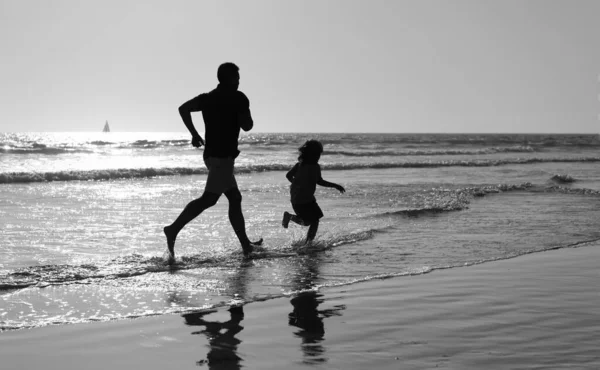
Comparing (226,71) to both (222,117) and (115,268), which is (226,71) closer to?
(222,117)

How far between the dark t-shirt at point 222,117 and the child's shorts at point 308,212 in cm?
174

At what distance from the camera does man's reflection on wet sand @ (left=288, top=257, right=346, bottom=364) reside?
A: 3.39m

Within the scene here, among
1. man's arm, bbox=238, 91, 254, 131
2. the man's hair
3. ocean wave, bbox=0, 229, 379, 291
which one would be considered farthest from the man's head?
ocean wave, bbox=0, 229, 379, 291

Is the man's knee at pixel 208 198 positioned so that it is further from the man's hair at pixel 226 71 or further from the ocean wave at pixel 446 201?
the ocean wave at pixel 446 201

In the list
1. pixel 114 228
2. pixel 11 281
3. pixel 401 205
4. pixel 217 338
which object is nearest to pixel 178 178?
pixel 401 205

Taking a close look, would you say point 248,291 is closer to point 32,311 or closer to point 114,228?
point 32,311

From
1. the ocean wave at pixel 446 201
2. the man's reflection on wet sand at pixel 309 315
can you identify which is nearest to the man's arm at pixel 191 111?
the man's reflection on wet sand at pixel 309 315

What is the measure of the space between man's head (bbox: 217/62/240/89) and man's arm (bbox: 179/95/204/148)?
0.28 meters

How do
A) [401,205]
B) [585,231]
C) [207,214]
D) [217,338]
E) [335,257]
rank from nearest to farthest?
[217,338] < [335,257] < [585,231] < [207,214] < [401,205]

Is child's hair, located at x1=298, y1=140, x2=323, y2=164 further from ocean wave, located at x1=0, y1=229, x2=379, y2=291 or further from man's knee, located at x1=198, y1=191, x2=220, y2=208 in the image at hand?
man's knee, located at x1=198, y1=191, x2=220, y2=208

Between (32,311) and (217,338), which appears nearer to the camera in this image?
(217,338)

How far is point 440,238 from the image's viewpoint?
8031 mm

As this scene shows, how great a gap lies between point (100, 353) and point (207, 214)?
Result: 6.84m

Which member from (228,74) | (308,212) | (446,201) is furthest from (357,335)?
(446,201)
